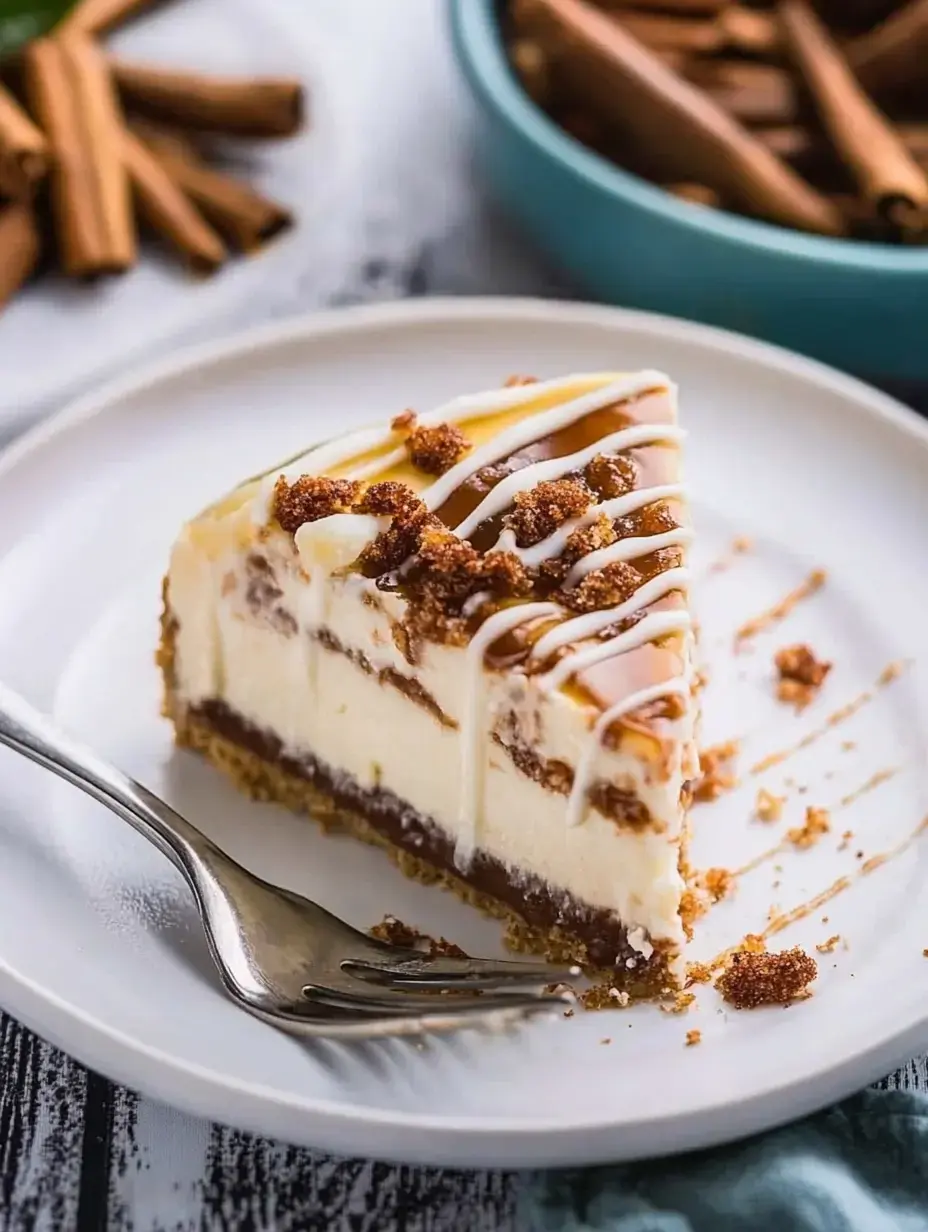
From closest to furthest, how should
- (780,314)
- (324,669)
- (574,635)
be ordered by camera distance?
1. (574,635)
2. (324,669)
3. (780,314)

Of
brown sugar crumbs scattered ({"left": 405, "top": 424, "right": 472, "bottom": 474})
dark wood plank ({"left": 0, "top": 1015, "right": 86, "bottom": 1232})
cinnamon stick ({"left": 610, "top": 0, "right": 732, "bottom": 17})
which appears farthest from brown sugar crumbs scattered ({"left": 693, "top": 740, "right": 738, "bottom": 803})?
cinnamon stick ({"left": 610, "top": 0, "right": 732, "bottom": 17})

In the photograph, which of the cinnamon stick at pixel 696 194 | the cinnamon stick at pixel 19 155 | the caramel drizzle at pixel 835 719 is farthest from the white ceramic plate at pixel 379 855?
the cinnamon stick at pixel 19 155

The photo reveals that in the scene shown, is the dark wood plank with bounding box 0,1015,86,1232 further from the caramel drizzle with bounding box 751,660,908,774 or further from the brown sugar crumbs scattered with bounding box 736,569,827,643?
the brown sugar crumbs scattered with bounding box 736,569,827,643

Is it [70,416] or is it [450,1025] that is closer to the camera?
[450,1025]

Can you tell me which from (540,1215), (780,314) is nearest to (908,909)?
(540,1215)

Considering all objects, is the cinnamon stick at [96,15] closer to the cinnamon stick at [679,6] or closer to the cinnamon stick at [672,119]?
the cinnamon stick at [672,119]

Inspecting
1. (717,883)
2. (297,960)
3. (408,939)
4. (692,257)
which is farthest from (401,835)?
(692,257)

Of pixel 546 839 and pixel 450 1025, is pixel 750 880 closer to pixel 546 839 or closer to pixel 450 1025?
pixel 546 839
